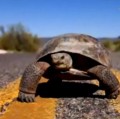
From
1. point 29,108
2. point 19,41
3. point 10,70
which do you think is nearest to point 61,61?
point 29,108

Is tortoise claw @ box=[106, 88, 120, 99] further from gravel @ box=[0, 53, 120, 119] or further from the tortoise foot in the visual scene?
the tortoise foot

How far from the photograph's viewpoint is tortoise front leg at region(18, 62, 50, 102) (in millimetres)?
8289

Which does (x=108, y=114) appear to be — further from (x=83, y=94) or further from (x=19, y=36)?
(x=19, y=36)

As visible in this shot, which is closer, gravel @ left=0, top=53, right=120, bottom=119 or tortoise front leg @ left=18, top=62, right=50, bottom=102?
gravel @ left=0, top=53, right=120, bottom=119

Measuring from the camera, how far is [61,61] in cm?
823

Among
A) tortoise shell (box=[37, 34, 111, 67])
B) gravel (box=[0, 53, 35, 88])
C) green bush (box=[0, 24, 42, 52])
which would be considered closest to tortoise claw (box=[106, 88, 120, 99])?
tortoise shell (box=[37, 34, 111, 67])

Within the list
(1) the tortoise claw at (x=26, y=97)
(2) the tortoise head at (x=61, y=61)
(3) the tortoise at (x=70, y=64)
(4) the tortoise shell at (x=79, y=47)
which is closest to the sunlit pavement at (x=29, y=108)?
(1) the tortoise claw at (x=26, y=97)

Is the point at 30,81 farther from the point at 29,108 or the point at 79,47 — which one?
the point at 79,47

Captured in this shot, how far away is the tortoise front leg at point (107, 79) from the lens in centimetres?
848

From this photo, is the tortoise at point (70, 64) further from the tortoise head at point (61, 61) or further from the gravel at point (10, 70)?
the gravel at point (10, 70)

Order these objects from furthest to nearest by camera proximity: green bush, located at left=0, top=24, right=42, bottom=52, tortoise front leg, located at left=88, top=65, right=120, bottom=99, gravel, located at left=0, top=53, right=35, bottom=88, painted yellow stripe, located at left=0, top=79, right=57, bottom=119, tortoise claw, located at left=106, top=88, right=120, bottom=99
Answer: green bush, located at left=0, top=24, right=42, bottom=52 < gravel, located at left=0, top=53, right=35, bottom=88 < tortoise claw, located at left=106, top=88, right=120, bottom=99 < tortoise front leg, located at left=88, top=65, right=120, bottom=99 < painted yellow stripe, located at left=0, top=79, right=57, bottom=119

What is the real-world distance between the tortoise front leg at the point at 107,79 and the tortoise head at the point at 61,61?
21.4 inches

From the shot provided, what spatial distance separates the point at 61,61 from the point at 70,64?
0.26m

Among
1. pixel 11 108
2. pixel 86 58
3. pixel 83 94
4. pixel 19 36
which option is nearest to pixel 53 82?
pixel 83 94
